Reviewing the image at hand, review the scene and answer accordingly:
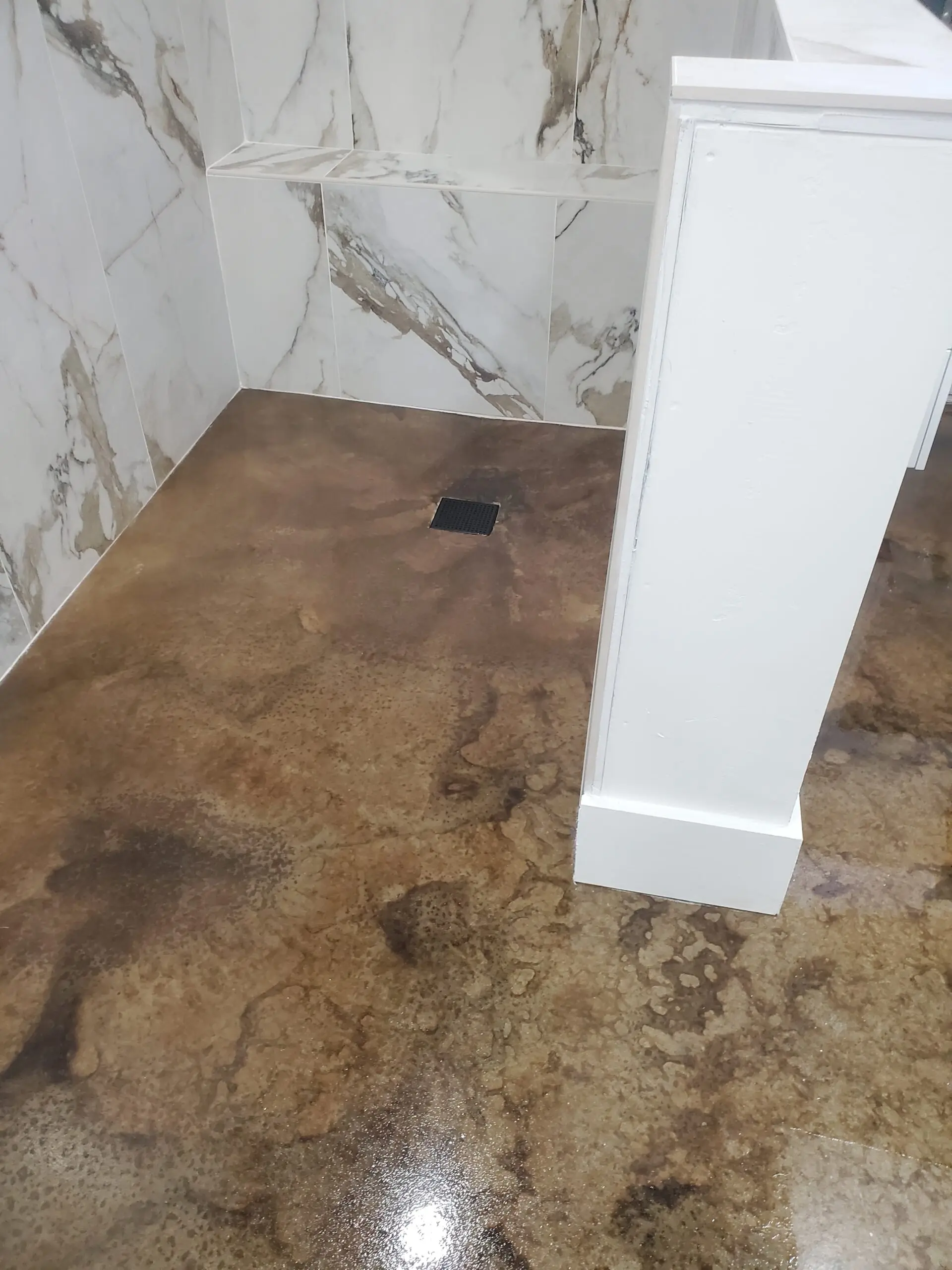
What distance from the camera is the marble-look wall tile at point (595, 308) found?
212cm

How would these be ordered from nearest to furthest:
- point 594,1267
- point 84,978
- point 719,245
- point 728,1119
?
point 719,245 < point 594,1267 < point 728,1119 < point 84,978

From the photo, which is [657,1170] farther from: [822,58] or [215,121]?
[215,121]

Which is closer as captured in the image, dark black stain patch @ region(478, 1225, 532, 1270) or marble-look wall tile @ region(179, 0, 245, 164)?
dark black stain patch @ region(478, 1225, 532, 1270)

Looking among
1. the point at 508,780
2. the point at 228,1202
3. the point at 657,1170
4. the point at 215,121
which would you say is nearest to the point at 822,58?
the point at 508,780

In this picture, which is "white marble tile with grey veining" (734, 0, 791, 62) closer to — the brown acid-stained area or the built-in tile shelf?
the built-in tile shelf

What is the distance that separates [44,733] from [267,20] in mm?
1729

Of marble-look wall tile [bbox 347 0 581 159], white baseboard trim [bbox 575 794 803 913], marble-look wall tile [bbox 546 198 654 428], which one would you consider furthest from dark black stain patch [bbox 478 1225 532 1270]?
marble-look wall tile [bbox 347 0 581 159]

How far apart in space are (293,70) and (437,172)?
17.3 inches

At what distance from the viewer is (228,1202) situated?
1092 millimetres

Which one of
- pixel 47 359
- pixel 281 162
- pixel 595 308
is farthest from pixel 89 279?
pixel 595 308

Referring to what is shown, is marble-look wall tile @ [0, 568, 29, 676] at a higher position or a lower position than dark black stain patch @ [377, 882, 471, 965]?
higher

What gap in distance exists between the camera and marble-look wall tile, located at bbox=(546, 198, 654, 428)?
2115 millimetres

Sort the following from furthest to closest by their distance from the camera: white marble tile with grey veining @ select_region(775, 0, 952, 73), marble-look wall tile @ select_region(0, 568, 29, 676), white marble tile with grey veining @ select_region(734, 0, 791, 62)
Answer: marble-look wall tile @ select_region(0, 568, 29, 676)
white marble tile with grey veining @ select_region(734, 0, 791, 62)
white marble tile with grey veining @ select_region(775, 0, 952, 73)

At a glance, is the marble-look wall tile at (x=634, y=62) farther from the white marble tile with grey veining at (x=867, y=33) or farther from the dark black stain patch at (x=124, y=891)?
the dark black stain patch at (x=124, y=891)
